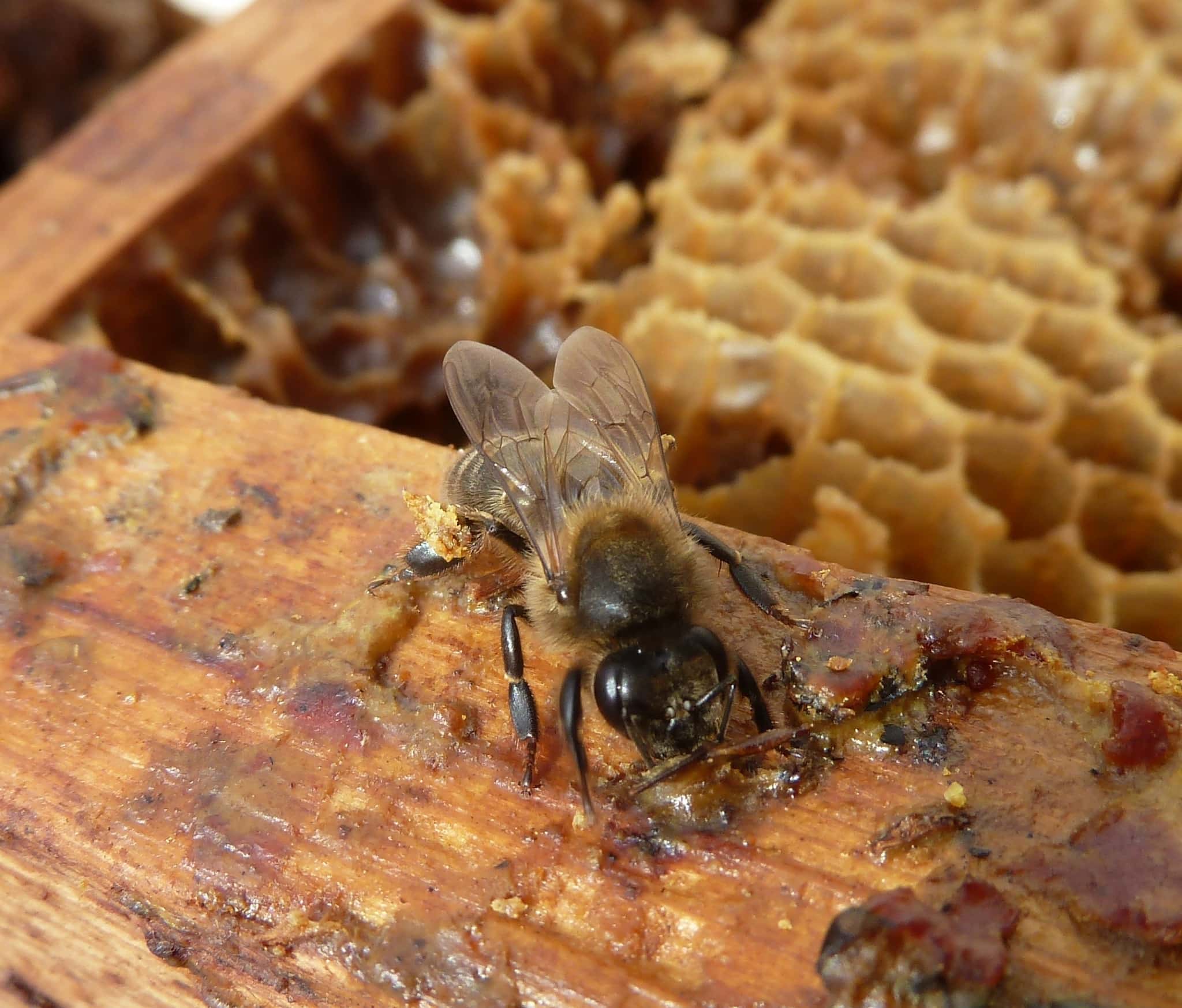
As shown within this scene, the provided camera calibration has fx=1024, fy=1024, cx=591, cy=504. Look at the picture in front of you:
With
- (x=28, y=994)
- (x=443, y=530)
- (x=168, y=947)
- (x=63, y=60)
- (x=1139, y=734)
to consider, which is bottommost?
(x=28, y=994)

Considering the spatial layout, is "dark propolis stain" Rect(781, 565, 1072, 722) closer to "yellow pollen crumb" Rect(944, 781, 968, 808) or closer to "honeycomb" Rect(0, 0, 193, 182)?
"yellow pollen crumb" Rect(944, 781, 968, 808)

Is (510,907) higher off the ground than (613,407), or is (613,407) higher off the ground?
(613,407)

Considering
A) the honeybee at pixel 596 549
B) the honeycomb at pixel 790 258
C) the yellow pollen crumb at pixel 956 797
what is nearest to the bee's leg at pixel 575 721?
the honeybee at pixel 596 549

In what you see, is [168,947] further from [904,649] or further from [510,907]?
[904,649]

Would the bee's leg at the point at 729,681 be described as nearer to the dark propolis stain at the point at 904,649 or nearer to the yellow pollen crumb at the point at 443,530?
the dark propolis stain at the point at 904,649

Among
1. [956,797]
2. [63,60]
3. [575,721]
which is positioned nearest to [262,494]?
[575,721]

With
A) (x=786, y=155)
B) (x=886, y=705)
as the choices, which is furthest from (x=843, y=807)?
(x=786, y=155)

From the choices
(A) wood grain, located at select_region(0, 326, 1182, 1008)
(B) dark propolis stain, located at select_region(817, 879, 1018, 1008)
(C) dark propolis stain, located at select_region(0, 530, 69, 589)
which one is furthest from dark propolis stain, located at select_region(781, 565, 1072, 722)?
(C) dark propolis stain, located at select_region(0, 530, 69, 589)

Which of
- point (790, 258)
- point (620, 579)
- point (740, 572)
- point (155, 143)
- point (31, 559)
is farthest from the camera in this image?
point (790, 258)
